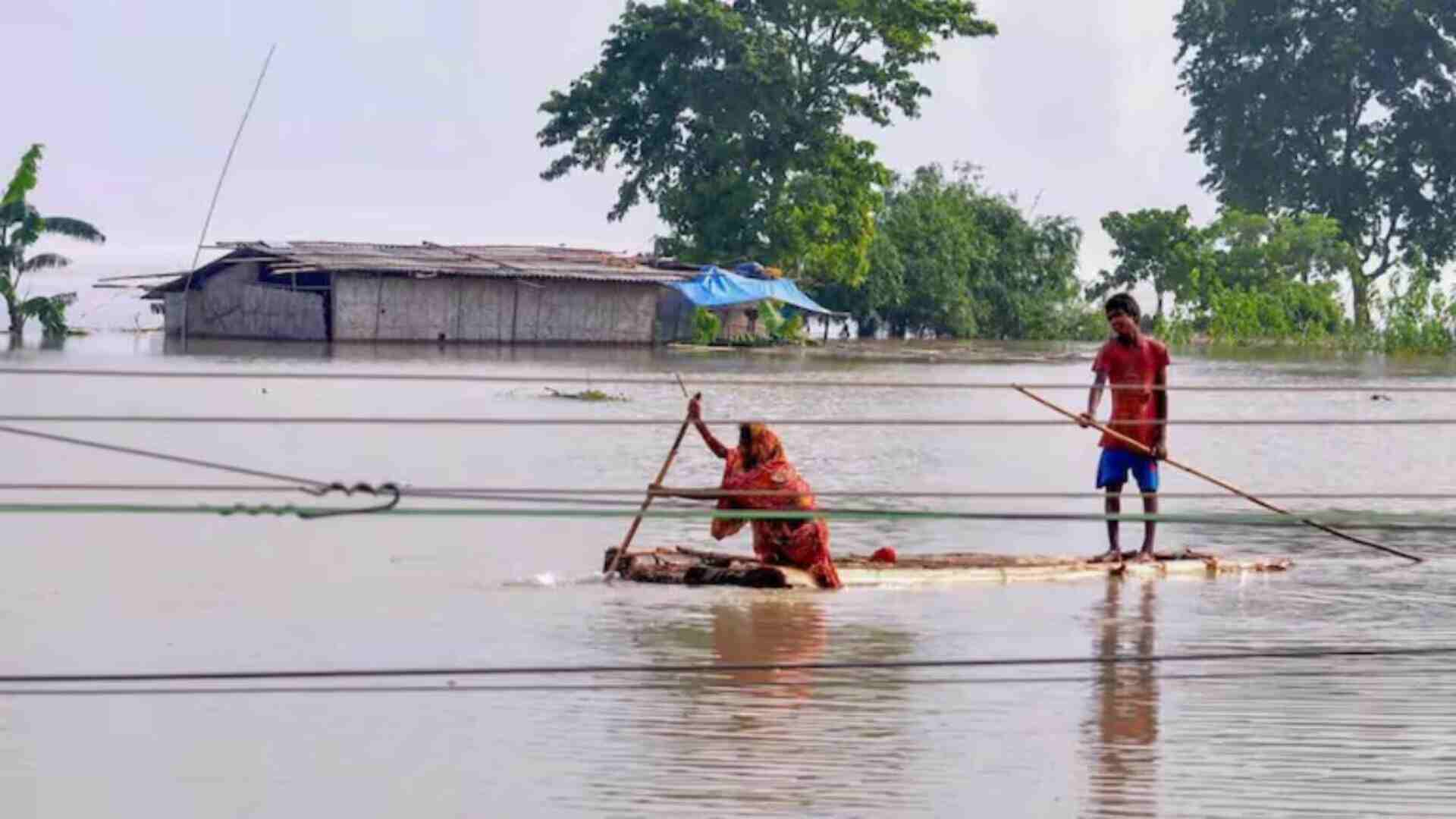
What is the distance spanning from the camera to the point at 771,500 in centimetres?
1008

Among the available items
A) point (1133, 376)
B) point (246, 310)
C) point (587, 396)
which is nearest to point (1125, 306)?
point (1133, 376)

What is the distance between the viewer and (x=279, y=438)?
21.0 m

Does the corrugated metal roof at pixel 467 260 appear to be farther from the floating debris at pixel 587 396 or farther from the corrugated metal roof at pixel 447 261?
the floating debris at pixel 587 396

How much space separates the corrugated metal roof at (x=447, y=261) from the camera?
36656mm

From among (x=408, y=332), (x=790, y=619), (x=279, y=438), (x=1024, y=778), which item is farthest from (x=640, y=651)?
(x=408, y=332)

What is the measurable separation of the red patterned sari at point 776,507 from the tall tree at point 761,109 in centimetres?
3111

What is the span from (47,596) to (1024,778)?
5.24 metres

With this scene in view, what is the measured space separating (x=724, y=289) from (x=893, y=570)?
28.3 m

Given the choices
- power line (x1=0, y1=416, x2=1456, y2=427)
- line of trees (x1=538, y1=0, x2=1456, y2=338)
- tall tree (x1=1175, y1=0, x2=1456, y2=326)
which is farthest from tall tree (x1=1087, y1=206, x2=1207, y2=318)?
power line (x1=0, y1=416, x2=1456, y2=427)

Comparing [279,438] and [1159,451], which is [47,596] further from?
[279,438]

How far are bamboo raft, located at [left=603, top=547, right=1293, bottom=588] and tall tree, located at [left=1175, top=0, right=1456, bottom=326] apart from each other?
43.3 metres

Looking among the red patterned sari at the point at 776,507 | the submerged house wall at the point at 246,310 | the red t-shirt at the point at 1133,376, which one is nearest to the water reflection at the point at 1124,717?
the red t-shirt at the point at 1133,376

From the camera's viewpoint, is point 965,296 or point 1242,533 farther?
point 965,296

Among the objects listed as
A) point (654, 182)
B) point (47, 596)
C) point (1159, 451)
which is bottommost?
point (47, 596)
